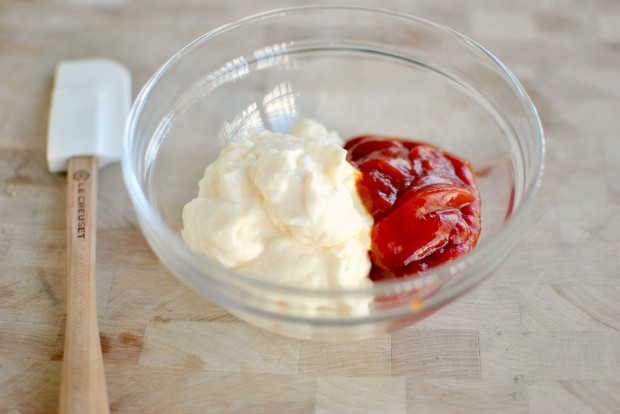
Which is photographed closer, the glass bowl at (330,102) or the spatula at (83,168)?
the spatula at (83,168)

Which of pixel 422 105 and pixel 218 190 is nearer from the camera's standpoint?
pixel 218 190

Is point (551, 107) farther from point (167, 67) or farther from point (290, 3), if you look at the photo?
point (167, 67)

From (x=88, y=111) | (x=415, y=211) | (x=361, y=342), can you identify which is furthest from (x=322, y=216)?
(x=88, y=111)

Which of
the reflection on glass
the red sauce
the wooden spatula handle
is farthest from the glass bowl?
the wooden spatula handle

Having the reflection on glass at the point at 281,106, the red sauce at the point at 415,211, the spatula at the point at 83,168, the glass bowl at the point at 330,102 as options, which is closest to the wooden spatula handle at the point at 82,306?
the spatula at the point at 83,168

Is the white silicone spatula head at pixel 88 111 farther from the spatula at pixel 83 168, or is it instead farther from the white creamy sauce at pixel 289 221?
the white creamy sauce at pixel 289 221

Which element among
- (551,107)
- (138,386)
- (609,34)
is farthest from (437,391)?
(609,34)
